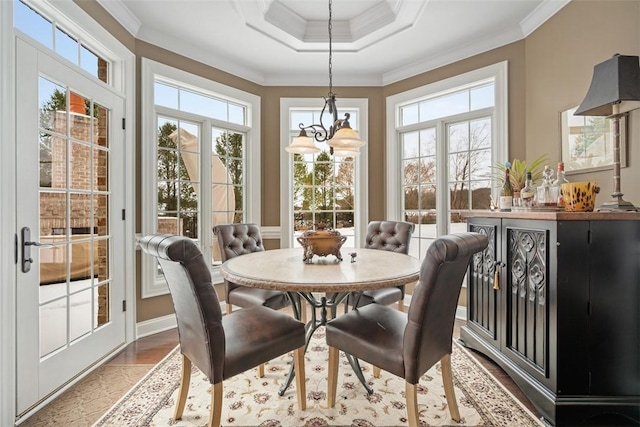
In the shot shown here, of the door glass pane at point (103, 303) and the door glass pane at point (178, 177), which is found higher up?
the door glass pane at point (178, 177)

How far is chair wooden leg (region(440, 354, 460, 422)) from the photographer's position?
1.70 meters

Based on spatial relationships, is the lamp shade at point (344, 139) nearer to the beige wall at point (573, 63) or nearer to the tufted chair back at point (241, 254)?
the tufted chair back at point (241, 254)

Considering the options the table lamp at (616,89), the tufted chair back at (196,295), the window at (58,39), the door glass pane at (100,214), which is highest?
the window at (58,39)

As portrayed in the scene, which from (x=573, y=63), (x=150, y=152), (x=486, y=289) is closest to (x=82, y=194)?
(x=150, y=152)

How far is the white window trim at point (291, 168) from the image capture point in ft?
13.0

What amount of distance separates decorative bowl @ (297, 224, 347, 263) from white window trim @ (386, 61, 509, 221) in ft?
6.61

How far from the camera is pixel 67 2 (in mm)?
2115

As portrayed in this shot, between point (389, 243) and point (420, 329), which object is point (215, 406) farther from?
point (389, 243)

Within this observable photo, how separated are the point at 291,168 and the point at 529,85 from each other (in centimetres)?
262

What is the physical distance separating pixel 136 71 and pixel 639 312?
13.3 ft

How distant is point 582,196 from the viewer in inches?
68.5

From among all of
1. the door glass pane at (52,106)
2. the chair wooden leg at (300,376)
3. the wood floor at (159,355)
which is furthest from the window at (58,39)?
the chair wooden leg at (300,376)

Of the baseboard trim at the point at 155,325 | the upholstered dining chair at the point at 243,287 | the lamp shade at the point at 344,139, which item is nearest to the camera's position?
the lamp shade at the point at 344,139

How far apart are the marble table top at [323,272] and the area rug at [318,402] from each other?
803mm
